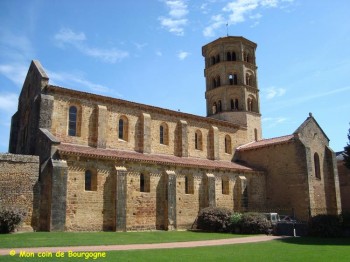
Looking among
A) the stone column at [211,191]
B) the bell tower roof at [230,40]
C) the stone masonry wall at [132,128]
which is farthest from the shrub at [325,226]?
the bell tower roof at [230,40]

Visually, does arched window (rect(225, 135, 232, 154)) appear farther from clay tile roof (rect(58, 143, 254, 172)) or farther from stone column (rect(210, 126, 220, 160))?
clay tile roof (rect(58, 143, 254, 172))

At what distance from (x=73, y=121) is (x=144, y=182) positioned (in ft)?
23.2

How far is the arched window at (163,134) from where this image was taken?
1243 inches

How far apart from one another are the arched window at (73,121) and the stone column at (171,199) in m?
7.72

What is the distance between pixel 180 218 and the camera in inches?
1074

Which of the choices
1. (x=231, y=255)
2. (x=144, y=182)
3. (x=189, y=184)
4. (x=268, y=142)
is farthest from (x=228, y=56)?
(x=231, y=255)

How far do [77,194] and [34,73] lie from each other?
10.8 metres

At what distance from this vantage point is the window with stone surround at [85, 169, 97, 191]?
23.9m

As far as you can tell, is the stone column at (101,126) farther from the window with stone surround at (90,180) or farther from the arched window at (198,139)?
the arched window at (198,139)

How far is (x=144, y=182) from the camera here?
26500 mm

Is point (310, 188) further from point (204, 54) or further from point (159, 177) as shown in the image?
point (204, 54)

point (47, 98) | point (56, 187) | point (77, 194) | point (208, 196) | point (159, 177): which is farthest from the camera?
point (208, 196)

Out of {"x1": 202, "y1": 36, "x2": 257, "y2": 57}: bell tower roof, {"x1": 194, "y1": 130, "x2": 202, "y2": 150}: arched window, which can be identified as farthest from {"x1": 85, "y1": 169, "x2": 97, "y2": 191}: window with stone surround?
{"x1": 202, "y1": 36, "x2": 257, "y2": 57}: bell tower roof

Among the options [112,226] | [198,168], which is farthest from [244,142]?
[112,226]
